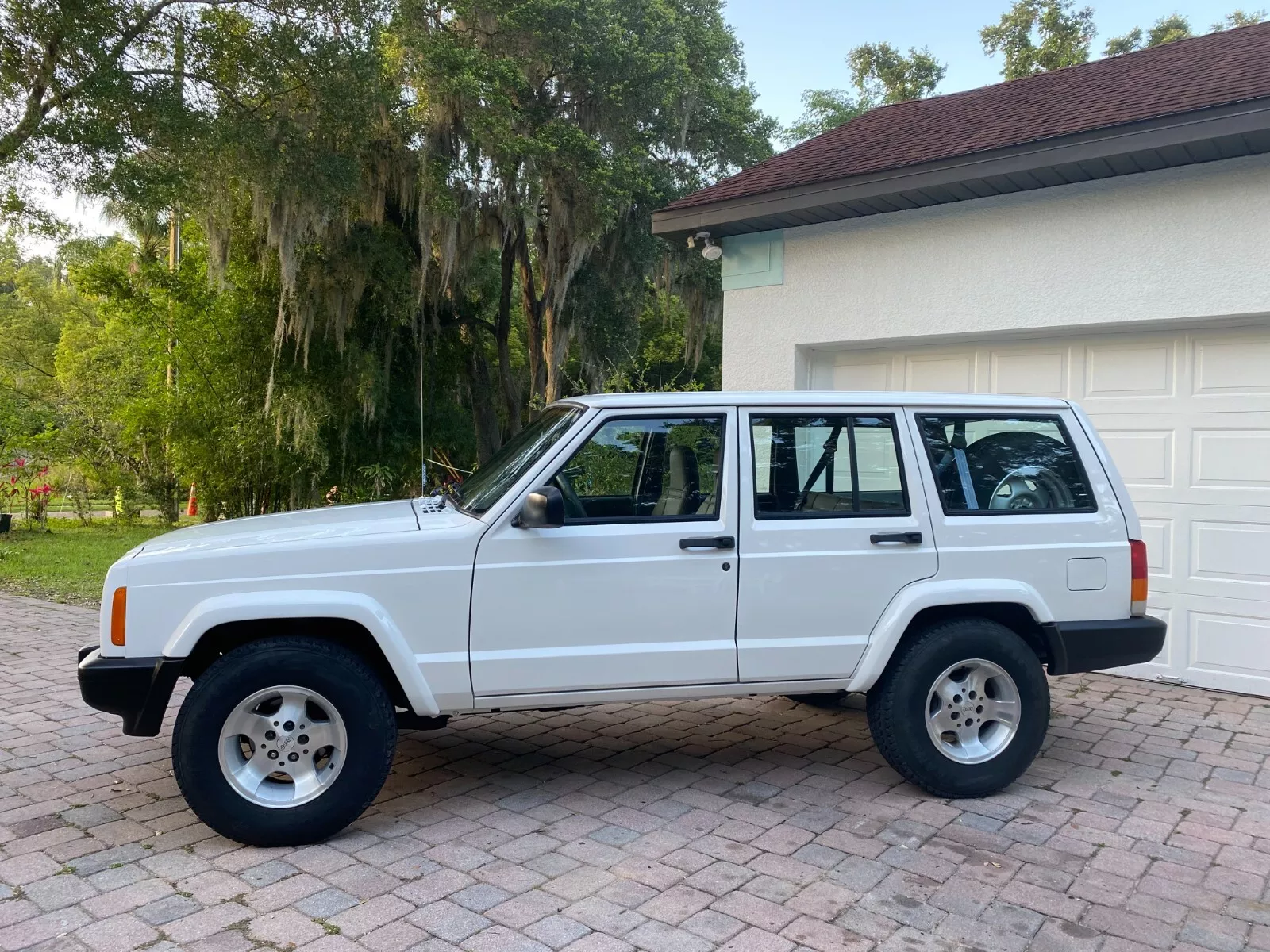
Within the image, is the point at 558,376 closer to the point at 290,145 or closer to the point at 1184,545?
the point at 290,145

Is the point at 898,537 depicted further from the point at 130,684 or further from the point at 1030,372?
the point at 1030,372

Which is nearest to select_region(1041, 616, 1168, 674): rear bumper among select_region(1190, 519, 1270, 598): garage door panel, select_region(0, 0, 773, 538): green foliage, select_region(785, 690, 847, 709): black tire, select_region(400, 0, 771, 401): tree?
select_region(785, 690, 847, 709): black tire

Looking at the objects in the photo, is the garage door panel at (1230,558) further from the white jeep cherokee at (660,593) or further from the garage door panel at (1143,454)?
the white jeep cherokee at (660,593)

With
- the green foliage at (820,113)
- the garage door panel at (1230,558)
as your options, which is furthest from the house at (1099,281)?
the green foliage at (820,113)

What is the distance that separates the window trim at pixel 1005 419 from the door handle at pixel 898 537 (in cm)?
23

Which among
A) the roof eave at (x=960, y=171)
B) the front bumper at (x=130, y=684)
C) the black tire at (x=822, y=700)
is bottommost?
the black tire at (x=822, y=700)

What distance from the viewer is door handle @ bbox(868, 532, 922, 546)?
4344 millimetres

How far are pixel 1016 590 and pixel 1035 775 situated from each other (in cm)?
107

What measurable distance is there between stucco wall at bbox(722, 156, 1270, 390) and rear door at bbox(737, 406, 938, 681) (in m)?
3.02

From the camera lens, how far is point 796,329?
7949mm

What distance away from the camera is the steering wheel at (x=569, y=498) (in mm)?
4133

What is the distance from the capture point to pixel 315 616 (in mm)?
3787

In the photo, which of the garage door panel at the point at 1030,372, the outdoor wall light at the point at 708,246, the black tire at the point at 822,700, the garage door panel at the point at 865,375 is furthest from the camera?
the outdoor wall light at the point at 708,246

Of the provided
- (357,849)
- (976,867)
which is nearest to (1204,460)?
(976,867)
